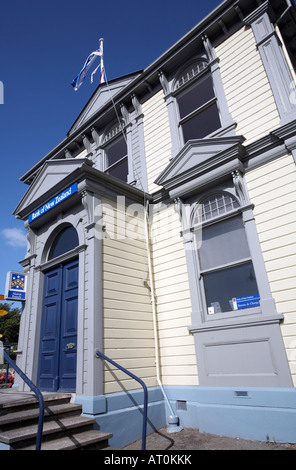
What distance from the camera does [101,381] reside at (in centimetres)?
512

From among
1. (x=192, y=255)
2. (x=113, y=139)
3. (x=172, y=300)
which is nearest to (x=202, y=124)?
(x=113, y=139)

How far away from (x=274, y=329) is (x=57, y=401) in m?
3.79

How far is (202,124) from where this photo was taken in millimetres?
7672

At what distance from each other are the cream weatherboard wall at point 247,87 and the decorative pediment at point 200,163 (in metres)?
0.45

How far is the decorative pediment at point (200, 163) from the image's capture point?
239 inches

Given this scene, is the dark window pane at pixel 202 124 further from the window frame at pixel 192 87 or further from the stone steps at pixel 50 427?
the stone steps at pixel 50 427

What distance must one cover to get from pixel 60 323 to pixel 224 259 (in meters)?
3.59

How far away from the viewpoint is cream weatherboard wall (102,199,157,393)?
5578mm

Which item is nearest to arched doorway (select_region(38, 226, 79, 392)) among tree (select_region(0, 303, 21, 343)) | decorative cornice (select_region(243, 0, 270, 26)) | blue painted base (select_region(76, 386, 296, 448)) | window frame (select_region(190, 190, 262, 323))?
blue painted base (select_region(76, 386, 296, 448))

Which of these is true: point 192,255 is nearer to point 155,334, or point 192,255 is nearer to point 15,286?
point 155,334

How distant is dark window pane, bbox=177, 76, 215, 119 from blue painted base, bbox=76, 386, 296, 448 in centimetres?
646
